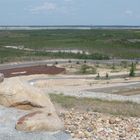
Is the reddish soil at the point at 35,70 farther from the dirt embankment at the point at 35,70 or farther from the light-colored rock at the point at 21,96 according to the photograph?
the light-colored rock at the point at 21,96

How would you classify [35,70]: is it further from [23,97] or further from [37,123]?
[37,123]

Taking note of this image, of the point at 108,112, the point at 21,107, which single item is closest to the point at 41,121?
the point at 21,107

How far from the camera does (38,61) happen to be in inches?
3145

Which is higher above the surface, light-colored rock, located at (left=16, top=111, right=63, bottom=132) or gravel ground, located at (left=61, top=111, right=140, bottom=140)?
light-colored rock, located at (left=16, top=111, right=63, bottom=132)

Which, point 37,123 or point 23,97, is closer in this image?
point 37,123

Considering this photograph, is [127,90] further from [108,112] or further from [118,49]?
[118,49]

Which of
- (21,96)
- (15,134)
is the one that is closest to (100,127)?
(15,134)

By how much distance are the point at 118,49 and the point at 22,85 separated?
99538 millimetres

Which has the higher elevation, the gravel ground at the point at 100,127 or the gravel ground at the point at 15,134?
the gravel ground at the point at 15,134

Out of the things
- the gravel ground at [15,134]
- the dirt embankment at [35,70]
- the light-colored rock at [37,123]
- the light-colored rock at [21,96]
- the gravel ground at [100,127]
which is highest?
the light-colored rock at [21,96]

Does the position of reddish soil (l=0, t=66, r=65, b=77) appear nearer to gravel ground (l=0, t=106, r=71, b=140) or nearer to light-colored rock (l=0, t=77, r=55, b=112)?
light-colored rock (l=0, t=77, r=55, b=112)

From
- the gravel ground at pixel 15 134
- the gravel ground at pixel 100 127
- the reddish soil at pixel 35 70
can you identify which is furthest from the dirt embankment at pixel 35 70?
the gravel ground at pixel 15 134

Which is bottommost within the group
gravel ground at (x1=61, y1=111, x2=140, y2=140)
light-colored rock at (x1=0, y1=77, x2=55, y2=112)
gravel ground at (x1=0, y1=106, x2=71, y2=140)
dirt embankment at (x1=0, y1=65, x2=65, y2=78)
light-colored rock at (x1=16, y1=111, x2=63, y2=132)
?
dirt embankment at (x1=0, y1=65, x2=65, y2=78)

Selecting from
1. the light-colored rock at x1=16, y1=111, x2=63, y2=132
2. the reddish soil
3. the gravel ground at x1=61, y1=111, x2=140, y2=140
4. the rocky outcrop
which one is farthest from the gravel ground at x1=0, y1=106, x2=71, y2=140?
the reddish soil
